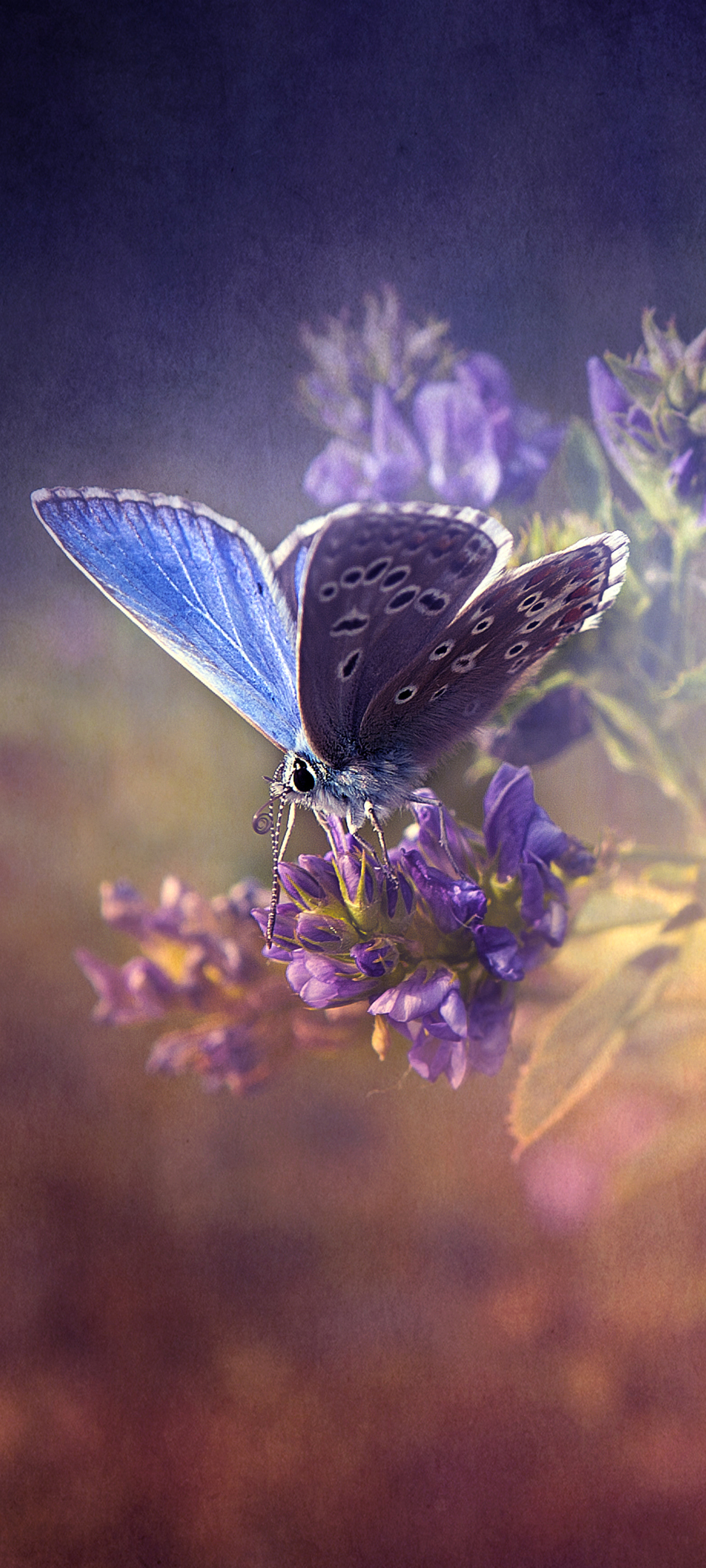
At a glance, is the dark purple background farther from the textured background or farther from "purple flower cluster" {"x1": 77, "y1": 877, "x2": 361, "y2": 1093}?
"purple flower cluster" {"x1": 77, "y1": 877, "x2": 361, "y2": 1093}

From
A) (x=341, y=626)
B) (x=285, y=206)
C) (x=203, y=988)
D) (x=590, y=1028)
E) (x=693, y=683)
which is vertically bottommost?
(x=590, y=1028)

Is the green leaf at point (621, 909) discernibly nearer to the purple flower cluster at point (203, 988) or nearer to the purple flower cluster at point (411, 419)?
the purple flower cluster at point (203, 988)

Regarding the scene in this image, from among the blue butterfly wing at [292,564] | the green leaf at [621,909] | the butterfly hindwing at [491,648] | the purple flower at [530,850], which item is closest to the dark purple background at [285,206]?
the blue butterfly wing at [292,564]

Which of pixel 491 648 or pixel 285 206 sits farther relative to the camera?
pixel 285 206

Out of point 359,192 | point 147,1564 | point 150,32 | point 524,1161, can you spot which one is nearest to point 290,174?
point 359,192

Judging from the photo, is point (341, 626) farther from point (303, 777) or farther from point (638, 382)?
point (638, 382)

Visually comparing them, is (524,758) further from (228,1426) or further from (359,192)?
(228,1426)

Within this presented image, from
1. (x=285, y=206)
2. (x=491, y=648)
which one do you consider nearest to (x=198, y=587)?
(x=491, y=648)

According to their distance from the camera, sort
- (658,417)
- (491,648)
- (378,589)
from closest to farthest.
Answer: (378,589) → (491,648) → (658,417)
